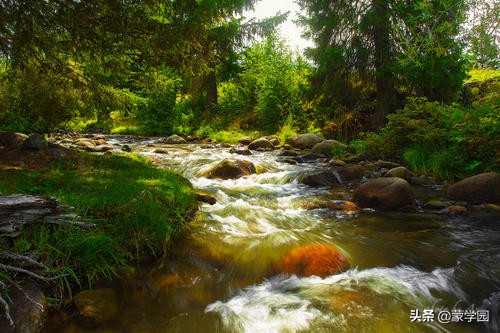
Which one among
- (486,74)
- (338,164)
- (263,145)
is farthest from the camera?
(263,145)

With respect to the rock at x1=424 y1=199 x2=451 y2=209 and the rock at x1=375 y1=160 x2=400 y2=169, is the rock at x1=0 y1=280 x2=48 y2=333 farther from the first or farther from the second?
the rock at x1=375 y1=160 x2=400 y2=169

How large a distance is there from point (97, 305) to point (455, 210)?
17.8 feet

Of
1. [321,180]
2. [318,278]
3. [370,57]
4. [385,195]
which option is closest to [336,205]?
[385,195]

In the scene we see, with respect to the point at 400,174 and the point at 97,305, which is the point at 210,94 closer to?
the point at 400,174

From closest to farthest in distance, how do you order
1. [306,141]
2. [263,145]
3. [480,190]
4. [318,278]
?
[318,278], [480,190], [306,141], [263,145]

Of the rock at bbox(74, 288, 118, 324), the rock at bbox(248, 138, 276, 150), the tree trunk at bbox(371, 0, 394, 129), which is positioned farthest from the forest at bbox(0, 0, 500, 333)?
the rock at bbox(248, 138, 276, 150)

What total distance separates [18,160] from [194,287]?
3.87m

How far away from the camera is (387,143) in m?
8.95

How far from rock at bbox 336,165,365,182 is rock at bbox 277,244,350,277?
4145 millimetres

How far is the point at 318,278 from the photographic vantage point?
3174 mm

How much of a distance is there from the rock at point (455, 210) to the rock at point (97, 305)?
513 cm

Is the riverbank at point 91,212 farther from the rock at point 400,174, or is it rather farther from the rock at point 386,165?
the rock at point 386,165

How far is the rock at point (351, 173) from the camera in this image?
295 inches

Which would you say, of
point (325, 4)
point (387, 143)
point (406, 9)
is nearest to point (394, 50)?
point (406, 9)
